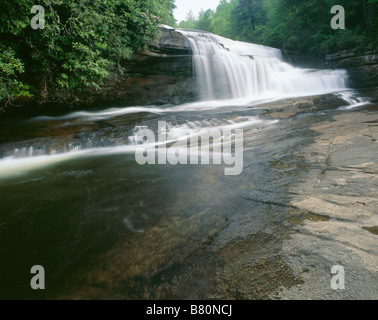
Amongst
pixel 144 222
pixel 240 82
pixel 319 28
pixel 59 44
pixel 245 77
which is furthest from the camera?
pixel 319 28

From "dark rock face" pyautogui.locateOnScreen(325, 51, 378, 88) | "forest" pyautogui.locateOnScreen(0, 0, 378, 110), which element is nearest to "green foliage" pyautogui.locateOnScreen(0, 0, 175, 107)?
"forest" pyautogui.locateOnScreen(0, 0, 378, 110)

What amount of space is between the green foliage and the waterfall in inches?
182

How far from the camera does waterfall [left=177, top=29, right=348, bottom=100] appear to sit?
12484 mm

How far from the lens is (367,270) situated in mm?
1271

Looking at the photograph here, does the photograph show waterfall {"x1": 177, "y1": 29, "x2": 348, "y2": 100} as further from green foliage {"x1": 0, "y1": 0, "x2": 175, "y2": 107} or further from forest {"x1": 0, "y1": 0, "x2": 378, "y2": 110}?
green foliage {"x1": 0, "y1": 0, "x2": 175, "y2": 107}

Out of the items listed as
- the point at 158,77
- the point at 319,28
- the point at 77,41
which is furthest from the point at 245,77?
the point at 77,41

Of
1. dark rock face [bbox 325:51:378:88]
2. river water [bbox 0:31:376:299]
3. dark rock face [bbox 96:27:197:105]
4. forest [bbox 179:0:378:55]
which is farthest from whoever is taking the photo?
forest [bbox 179:0:378:55]

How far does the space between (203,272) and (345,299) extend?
826 millimetres

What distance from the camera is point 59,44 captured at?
696 centimetres

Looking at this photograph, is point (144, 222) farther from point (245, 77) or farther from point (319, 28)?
point (319, 28)

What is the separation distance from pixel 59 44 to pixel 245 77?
10.0 metres

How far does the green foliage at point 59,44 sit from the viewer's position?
18.5 feet

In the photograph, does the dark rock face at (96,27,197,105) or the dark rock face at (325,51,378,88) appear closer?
the dark rock face at (96,27,197,105)

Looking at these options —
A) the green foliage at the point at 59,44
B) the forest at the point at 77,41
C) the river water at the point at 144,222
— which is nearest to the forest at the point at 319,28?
the forest at the point at 77,41
